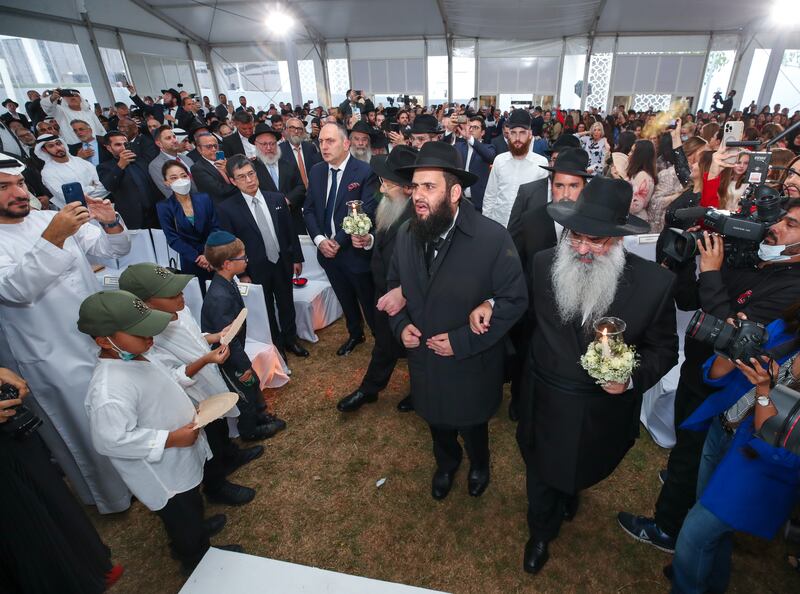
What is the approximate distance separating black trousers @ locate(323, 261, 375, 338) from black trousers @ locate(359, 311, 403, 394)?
1.19 ft

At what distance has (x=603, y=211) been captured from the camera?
2025mm

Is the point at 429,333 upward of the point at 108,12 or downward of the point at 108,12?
downward

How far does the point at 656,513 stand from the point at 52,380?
12.7 ft

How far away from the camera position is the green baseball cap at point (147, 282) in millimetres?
2338

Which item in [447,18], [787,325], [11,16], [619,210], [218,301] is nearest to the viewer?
[787,325]

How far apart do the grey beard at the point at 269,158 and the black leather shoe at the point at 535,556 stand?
5.41 m

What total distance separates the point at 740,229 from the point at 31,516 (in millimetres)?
3638

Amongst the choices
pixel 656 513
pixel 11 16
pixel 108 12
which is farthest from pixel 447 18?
pixel 656 513

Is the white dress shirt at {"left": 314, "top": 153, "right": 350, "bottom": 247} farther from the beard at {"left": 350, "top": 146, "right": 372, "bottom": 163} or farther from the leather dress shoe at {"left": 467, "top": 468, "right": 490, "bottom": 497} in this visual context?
the leather dress shoe at {"left": 467, "top": 468, "right": 490, "bottom": 497}

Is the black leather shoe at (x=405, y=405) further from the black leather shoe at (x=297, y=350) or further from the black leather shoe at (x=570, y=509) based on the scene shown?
the black leather shoe at (x=570, y=509)

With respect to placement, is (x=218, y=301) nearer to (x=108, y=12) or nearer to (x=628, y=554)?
(x=628, y=554)

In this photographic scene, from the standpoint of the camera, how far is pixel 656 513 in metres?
2.61

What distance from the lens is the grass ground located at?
2.57 meters

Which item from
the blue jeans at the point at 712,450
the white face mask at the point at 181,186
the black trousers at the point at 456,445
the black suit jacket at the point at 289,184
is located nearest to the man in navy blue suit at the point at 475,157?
the black suit jacket at the point at 289,184
